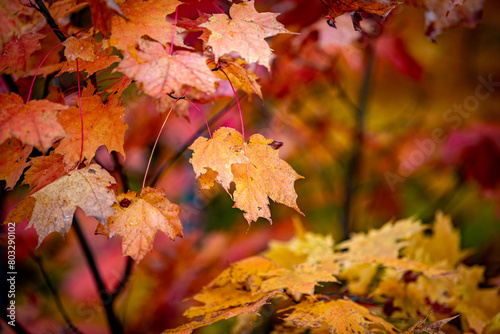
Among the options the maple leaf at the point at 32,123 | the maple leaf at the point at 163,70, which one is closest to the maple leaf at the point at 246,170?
the maple leaf at the point at 163,70

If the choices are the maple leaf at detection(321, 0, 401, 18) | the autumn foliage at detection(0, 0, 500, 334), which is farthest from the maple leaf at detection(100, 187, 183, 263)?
the maple leaf at detection(321, 0, 401, 18)

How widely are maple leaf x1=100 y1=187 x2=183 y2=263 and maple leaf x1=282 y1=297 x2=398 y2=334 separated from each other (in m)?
0.28

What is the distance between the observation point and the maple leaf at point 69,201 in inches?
22.5

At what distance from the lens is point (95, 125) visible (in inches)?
26.6

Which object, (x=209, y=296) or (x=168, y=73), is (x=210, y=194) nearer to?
(x=209, y=296)

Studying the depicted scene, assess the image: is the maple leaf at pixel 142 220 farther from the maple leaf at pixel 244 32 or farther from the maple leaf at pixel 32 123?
the maple leaf at pixel 244 32

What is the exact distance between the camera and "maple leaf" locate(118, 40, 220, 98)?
1.78 feet

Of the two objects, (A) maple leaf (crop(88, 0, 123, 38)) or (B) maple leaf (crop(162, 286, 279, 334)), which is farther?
(B) maple leaf (crop(162, 286, 279, 334))

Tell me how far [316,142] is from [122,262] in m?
1.23

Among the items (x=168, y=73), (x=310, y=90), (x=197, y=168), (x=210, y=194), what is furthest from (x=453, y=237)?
(x=210, y=194)

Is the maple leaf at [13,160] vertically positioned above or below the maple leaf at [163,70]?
below

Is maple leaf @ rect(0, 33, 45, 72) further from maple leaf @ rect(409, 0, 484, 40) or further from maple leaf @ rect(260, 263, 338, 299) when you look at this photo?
Result: maple leaf @ rect(409, 0, 484, 40)

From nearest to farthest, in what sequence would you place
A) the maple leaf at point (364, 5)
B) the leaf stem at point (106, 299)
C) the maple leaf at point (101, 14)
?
the maple leaf at point (101, 14)
the maple leaf at point (364, 5)
the leaf stem at point (106, 299)

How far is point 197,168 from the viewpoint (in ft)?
Answer: 1.99
